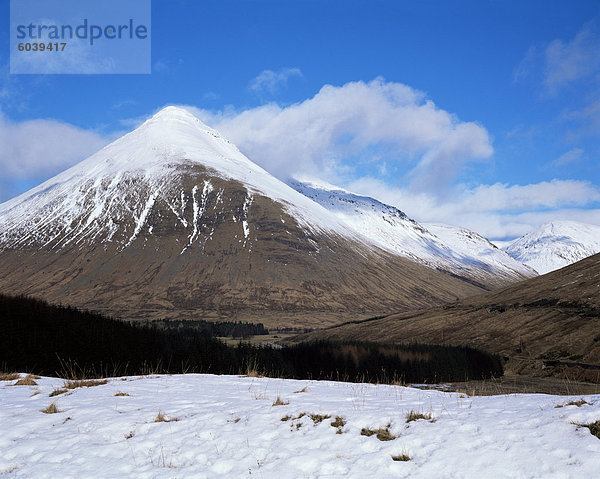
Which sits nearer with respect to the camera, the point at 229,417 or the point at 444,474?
the point at 444,474

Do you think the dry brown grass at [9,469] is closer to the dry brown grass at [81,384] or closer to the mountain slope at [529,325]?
the dry brown grass at [81,384]

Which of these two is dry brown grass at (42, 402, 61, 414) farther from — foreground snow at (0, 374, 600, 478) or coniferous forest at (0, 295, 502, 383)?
coniferous forest at (0, 295, 502, 383)

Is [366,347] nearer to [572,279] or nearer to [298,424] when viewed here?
[572,279]

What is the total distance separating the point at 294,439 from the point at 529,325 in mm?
103733

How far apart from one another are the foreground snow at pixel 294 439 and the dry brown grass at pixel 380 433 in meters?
0.16

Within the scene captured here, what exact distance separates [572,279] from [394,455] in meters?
131

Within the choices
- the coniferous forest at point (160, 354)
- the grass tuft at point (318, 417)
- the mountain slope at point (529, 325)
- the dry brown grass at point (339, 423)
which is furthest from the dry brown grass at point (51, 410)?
the mountain slope at point (529, 325)

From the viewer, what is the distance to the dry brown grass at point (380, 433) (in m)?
9.74

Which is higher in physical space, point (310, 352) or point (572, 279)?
point (572, 279)

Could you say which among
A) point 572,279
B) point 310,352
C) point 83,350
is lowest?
point 310,352

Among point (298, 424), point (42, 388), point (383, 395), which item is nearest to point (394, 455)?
point (298, 424)

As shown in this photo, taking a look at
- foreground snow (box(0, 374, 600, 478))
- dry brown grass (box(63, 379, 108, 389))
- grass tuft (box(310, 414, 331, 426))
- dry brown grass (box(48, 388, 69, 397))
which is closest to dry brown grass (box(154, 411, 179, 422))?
foreground snow (box(0, 374, 600, 478))

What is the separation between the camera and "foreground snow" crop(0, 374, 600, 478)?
8359 millimetres

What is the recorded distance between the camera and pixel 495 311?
117 metres
